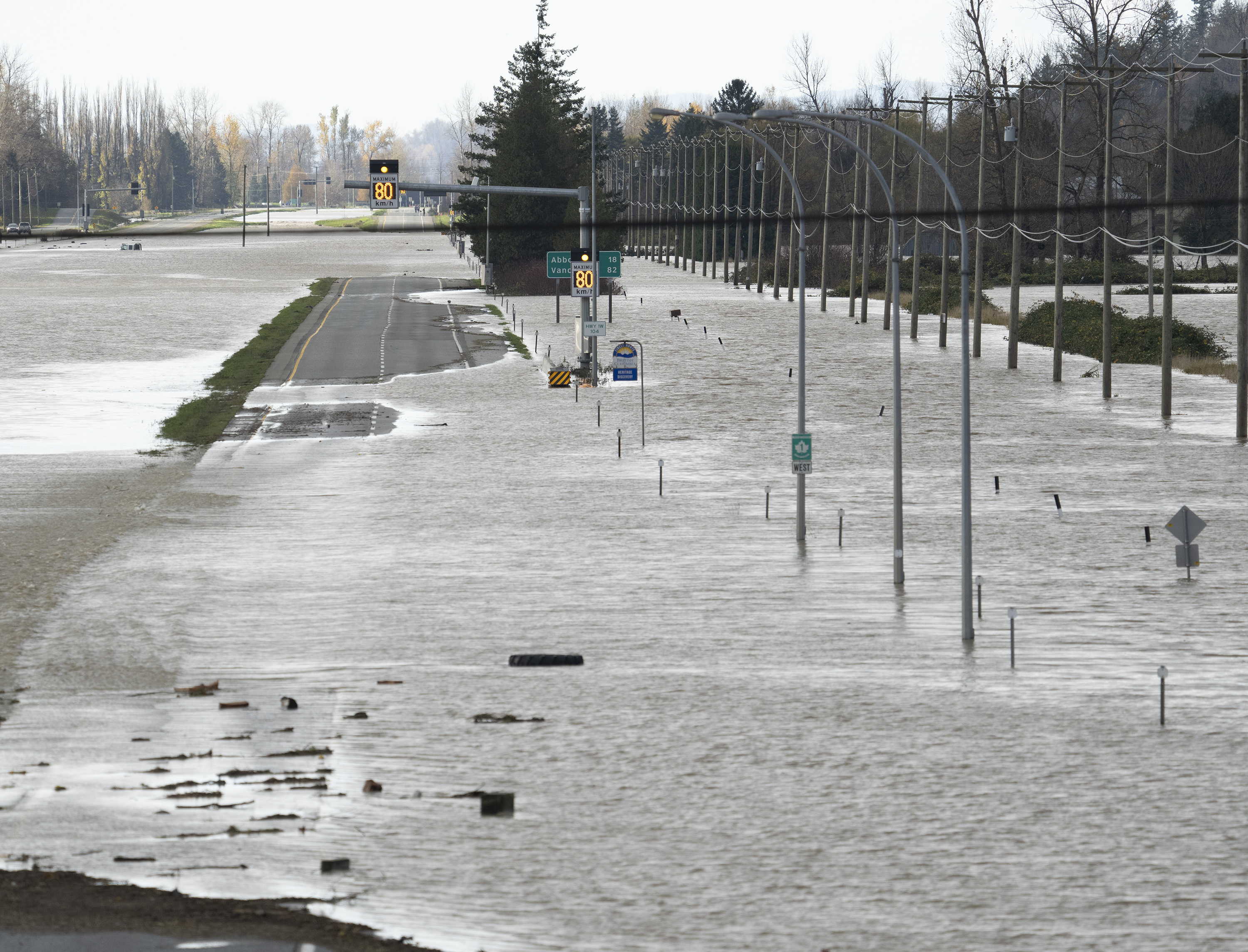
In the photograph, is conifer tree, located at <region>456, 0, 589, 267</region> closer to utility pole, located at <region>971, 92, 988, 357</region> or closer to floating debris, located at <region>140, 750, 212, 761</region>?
utility pole, located at <region>971, 92, 988, 357</region>

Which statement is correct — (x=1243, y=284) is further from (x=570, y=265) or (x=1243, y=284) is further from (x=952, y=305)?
(x=952, y=305)

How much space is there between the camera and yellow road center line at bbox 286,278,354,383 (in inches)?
2468

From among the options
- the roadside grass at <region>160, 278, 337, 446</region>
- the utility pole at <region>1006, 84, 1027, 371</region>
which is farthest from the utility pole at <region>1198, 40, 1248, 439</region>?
the roadside grass at <region>160, 278, 337, 446</region>

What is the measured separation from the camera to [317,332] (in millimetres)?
78688

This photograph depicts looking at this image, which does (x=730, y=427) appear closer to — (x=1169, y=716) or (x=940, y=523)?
(x=940, y=523)

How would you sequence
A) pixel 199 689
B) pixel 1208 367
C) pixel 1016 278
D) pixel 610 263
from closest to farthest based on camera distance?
1. pixel 199 689
2. pixel 610 263
3. pixel 1016 278
4. pixel 1208 367

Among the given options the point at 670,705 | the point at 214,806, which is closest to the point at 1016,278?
the point at 670,705

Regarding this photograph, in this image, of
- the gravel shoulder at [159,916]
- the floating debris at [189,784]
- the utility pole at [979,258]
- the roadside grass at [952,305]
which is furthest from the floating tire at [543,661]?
the roadside grass at [952,305]

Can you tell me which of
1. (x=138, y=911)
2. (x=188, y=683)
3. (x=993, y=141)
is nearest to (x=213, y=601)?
(x=188, y=683)

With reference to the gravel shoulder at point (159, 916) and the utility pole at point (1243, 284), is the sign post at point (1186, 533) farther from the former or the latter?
the utility pole at point (1243, 284)

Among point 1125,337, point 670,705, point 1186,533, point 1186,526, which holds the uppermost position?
point 1125,337

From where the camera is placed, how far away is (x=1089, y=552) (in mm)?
28438

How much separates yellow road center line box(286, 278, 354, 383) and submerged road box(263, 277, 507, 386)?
0.06 m

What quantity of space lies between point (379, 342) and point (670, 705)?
188ft
